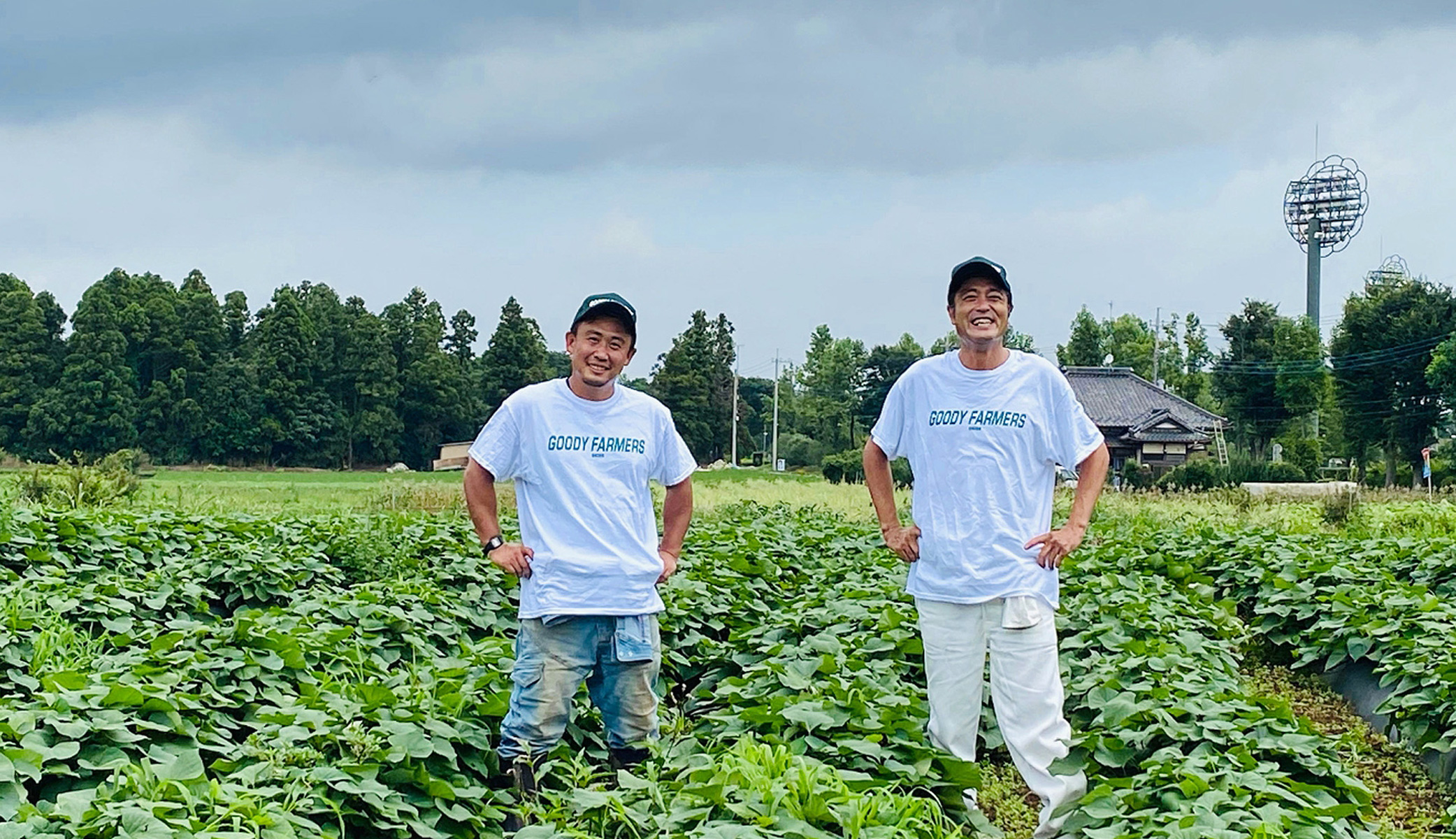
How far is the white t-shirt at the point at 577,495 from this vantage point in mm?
3855

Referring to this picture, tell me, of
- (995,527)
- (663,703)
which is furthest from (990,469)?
(663,703)

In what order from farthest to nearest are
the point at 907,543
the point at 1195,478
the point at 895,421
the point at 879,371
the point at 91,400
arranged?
Answer: the point at 879,371 → the point at 91,400 → the point at 1195,478 → the point at 895,421 → the point at 907,543

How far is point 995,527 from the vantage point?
3822 mm

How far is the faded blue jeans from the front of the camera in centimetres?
387

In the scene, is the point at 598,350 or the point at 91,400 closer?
the point at 598,350

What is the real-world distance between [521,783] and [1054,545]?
1692 millimetres

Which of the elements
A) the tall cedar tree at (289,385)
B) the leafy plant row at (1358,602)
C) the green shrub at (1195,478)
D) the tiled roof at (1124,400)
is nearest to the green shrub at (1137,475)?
the green shrub at (1195,478)

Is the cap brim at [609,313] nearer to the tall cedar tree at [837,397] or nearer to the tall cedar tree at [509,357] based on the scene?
the tall cedar tree at [509,357]

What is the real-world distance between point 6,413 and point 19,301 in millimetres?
4335

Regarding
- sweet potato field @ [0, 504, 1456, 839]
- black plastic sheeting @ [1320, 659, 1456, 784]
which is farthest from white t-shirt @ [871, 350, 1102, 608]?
black plastic sheeting @ [1320, 659, 1456, 784]

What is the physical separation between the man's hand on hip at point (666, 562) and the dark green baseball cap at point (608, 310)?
705 millimetres

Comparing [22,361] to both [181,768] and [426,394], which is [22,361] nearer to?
[426,394]

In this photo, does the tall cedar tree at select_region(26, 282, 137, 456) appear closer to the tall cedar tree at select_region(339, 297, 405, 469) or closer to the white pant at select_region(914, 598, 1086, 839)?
the tall cedar tree at select_region(339, 297, 405, 469)

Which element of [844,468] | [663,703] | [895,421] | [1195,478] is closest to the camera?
[895,421]
